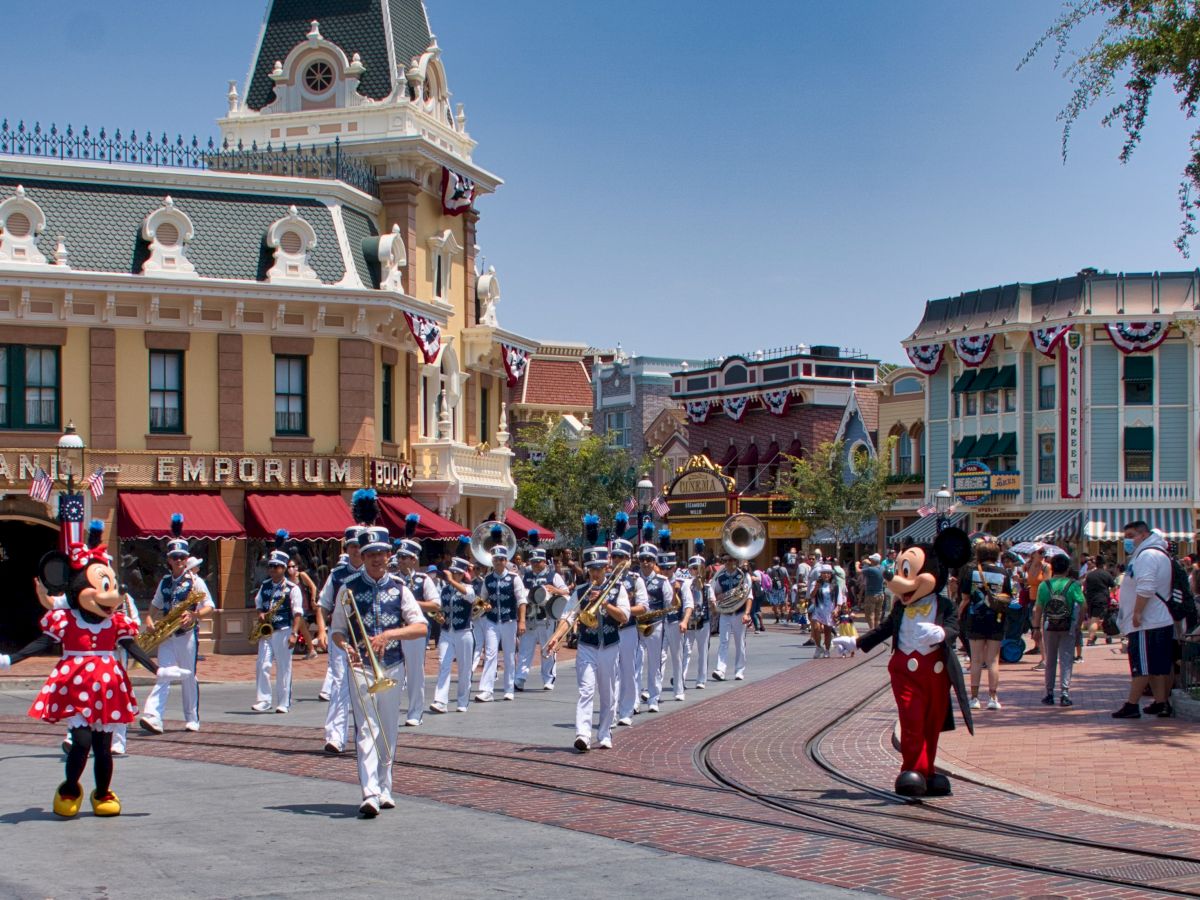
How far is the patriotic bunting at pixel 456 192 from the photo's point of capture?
32875mm

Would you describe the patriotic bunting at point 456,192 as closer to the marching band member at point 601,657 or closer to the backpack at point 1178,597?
the marching band member at point 601,657

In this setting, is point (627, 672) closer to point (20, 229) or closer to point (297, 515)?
point (297, 515)

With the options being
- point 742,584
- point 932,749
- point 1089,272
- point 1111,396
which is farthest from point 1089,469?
point 932,749

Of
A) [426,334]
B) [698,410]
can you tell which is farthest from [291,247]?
[698,410]

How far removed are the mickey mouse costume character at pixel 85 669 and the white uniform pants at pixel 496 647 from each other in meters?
8.54

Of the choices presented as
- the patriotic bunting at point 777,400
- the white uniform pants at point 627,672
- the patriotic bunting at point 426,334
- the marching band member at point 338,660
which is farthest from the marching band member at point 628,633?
the patriotic bunting at point 777,400

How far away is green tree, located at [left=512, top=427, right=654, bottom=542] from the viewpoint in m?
54.4

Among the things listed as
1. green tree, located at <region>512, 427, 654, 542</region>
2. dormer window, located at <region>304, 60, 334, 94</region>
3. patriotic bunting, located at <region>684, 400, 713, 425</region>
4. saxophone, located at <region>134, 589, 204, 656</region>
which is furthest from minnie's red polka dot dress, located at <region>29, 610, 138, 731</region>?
patriotic bunting, located at <region>684, 400, 713, 425</region>

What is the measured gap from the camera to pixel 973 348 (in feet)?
157

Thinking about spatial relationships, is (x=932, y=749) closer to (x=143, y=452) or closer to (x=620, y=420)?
(x=143, y=452)

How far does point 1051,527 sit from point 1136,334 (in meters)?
6.04

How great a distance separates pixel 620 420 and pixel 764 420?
35.1 ft

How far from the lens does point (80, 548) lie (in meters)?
10.2

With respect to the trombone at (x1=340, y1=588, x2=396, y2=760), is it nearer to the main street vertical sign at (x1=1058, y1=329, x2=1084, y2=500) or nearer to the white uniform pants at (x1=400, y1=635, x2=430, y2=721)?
the white uniform pants at (x1=400, y1=635, x2=430, y2=721)
